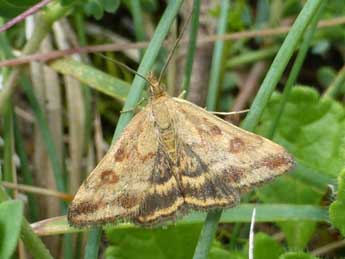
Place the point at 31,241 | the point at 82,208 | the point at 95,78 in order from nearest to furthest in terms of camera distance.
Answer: the point at 31,241 < the point at 82,208 < the point at 95,78

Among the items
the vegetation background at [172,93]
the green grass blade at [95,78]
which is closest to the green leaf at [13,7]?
the vegetation background at [172,93]

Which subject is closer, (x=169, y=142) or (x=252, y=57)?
(x=169, y=142)

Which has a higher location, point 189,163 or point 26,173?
point 189,163

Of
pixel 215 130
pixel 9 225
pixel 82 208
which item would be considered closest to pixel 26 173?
pixel 82 208

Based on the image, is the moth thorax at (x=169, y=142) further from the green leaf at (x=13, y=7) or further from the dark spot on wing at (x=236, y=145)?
the green leaf at (x=13, y=7)

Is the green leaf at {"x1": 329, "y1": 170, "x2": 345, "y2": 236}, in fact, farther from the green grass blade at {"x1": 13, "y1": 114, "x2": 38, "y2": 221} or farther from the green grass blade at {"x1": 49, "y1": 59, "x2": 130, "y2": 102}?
the green grass blade at {"x1": 13, "y1": 114, "x2": 38, "y2": 221}

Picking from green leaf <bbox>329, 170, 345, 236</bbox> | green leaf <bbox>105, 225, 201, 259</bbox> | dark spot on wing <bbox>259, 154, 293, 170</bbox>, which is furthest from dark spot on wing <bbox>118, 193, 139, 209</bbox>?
green leaf <bbox>329, 170, 345, 236</bbox>

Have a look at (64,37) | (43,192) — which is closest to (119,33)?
(64,37)

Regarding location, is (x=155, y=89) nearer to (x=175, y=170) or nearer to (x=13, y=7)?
(x=175, y=170)
